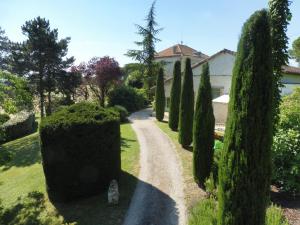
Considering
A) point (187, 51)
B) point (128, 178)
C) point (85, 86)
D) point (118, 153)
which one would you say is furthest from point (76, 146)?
point (187, 51)

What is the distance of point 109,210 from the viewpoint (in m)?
9.50

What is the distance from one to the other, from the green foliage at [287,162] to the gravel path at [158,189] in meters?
3.59

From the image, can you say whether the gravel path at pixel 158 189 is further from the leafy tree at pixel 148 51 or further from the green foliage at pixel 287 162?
the leafy tree at pixel 148 51

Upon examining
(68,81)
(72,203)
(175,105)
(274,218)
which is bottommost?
(72,203)

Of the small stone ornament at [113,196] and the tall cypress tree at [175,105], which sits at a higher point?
the tall cypress tree at [175,105]

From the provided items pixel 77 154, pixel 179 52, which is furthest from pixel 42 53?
pixel 179 52

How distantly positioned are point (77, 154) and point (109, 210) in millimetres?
2319

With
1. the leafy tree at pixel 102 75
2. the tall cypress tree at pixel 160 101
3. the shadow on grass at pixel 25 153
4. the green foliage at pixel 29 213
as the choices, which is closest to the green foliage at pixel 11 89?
the green foliage at pixel 29 213

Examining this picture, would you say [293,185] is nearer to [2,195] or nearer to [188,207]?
[188,207]

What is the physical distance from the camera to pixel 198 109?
452 inches

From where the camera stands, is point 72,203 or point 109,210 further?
point 72,203

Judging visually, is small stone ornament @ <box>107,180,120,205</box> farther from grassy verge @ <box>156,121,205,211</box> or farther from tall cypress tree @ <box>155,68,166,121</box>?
tall cypress tree @ <box>155,68,166,121</box>

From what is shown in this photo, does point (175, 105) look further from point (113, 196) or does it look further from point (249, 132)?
point (249, 132)

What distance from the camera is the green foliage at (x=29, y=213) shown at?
9.25 m
